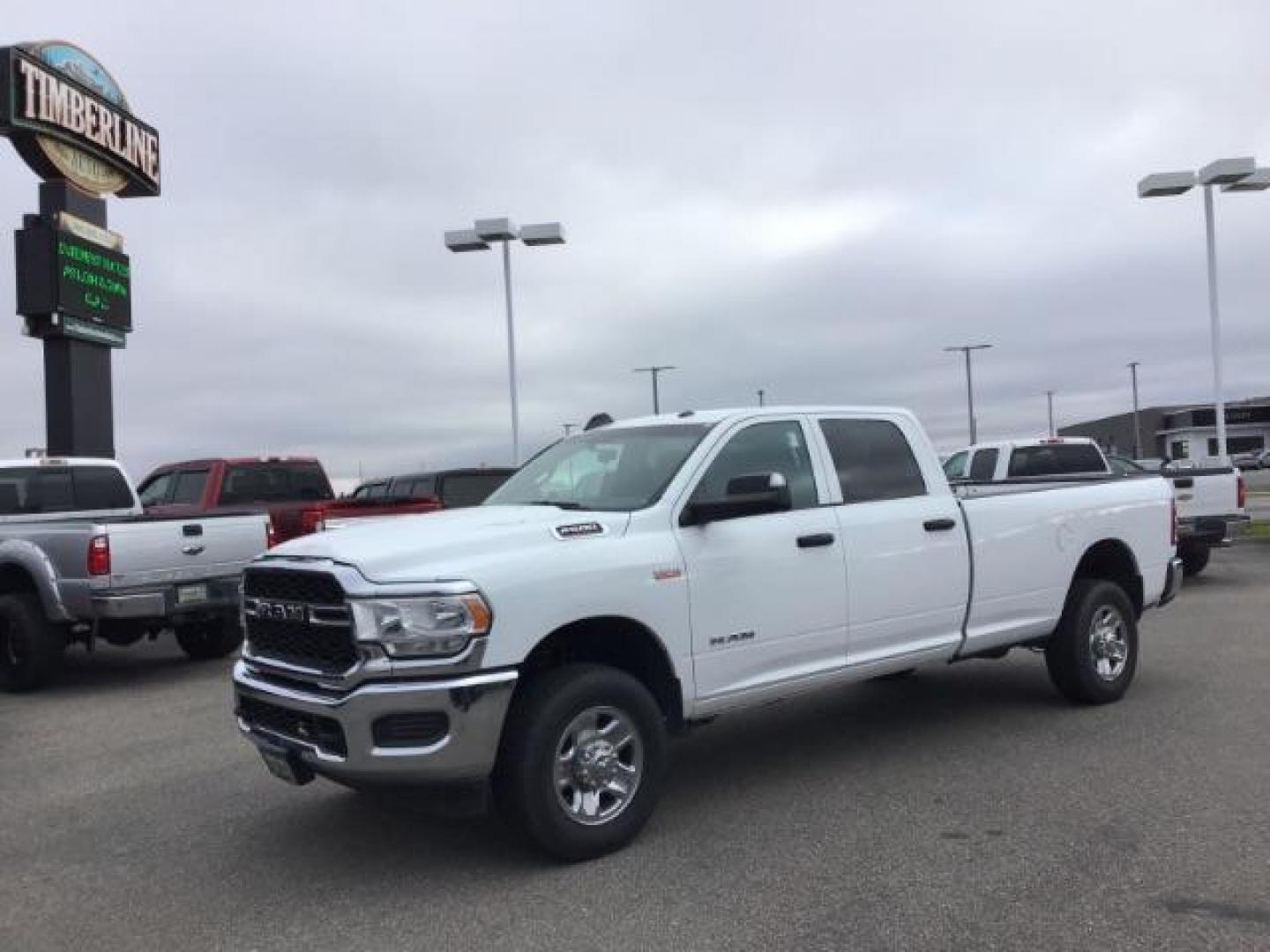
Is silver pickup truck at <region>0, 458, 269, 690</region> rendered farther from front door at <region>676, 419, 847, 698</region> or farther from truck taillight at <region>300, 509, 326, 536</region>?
front door at <region>676, 419, 847, 698</region>

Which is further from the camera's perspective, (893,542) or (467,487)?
(467,487)

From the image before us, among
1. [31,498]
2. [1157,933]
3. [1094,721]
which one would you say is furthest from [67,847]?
[31,498]

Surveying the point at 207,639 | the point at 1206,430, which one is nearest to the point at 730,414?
the point at 207,639

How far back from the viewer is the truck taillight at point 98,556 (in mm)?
8711

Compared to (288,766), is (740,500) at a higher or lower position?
higher

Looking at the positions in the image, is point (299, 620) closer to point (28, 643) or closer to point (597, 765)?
point (597, 765)

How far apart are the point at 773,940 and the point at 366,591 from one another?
6.56 feet

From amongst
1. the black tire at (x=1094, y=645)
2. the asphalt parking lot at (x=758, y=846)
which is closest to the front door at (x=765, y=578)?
the asphalt parking lot at (x=758, y=846)

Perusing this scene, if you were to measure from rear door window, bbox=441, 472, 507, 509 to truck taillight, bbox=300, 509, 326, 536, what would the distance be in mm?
2991

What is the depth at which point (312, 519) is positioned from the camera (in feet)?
35.8

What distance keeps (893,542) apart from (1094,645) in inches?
83.4

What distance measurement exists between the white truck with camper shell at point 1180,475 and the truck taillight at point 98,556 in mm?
8152

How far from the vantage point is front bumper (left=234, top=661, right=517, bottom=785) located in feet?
13.9

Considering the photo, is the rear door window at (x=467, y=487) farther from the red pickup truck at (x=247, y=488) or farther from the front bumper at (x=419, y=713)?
the front bumper at (x=419, y=713)
